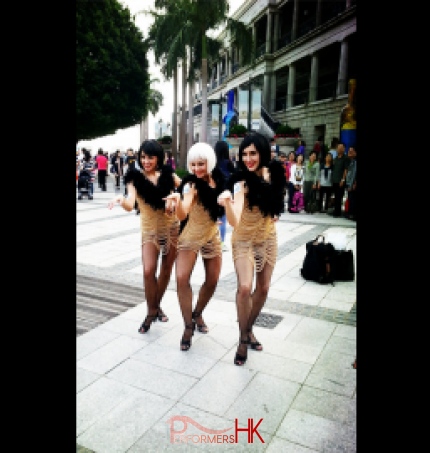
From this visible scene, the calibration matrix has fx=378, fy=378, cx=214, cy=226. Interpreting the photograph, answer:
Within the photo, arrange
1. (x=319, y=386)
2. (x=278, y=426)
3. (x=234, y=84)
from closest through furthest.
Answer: (x=278, y=426) → (x=319, y=386) → (x=234, y=84)

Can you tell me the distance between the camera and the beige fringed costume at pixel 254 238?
318 centimetres

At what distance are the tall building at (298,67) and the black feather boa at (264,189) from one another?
57.9 ft

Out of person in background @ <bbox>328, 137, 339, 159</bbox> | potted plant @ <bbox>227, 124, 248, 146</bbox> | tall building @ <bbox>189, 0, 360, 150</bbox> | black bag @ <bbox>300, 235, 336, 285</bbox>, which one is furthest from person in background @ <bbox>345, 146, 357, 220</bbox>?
potted plant @ <bbox>227, 124, 248, 146</bbox>

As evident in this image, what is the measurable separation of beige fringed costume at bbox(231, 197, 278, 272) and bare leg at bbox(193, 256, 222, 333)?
40cm

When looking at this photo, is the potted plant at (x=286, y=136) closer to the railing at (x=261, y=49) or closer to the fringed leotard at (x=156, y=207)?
the railing at (x=261, y=49)

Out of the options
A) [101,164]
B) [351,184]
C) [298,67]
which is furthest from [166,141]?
[351,184]

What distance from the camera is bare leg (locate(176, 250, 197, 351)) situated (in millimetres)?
3395

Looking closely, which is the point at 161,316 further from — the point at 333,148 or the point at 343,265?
the point at 333,148

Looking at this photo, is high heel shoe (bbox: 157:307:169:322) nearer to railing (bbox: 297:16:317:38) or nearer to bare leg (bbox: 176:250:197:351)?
bare leg (bbox: 176:250:197:351)

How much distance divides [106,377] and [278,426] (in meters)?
1.37

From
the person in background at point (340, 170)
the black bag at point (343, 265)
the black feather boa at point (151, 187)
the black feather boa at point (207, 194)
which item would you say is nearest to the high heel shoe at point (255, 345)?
the black feather boa at point (207, 194)
